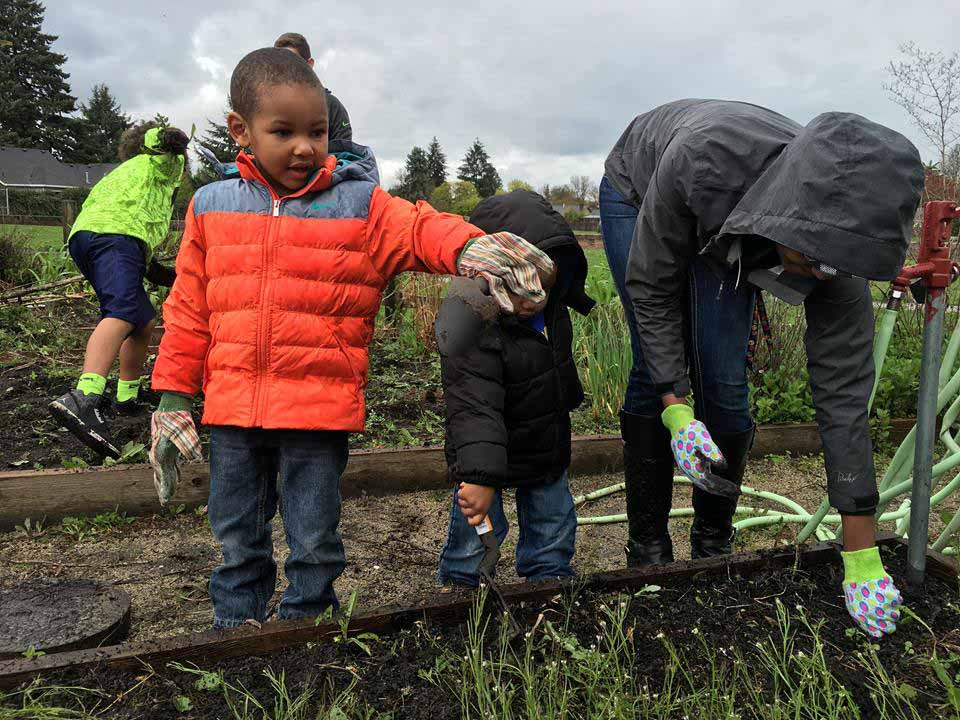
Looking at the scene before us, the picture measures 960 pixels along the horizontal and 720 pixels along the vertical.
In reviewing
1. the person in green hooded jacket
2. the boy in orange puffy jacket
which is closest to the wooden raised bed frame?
the boy in orange puffy jacket

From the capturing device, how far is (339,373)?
1.88 metres

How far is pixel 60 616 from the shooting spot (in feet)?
6.61

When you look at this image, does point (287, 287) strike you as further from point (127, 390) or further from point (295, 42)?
point (295, 42)

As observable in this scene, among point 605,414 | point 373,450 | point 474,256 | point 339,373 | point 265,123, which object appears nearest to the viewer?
point 474,256

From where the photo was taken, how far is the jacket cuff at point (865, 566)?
178cm

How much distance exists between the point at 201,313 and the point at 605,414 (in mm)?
2687

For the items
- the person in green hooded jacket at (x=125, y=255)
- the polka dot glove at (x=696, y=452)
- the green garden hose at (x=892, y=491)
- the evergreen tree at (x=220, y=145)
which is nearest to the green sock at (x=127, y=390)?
the person in green hooded jacket at (x=125, y=255)

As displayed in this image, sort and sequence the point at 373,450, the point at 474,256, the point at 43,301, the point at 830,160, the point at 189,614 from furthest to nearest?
the point at 43,301 → the point at 373,450 → the point at 189,614 → the point at 474,256 → the point at 830,160

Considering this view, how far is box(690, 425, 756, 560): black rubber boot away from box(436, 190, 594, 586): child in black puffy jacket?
1.61 feet

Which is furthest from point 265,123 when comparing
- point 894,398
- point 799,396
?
point 894,398

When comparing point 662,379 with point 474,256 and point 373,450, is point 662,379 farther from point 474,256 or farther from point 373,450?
point 373,450

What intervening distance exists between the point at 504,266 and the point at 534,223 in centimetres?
46

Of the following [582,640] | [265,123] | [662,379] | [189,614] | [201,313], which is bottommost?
[189,614]

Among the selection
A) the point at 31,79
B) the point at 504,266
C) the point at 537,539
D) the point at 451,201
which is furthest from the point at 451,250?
the point at 31,79
